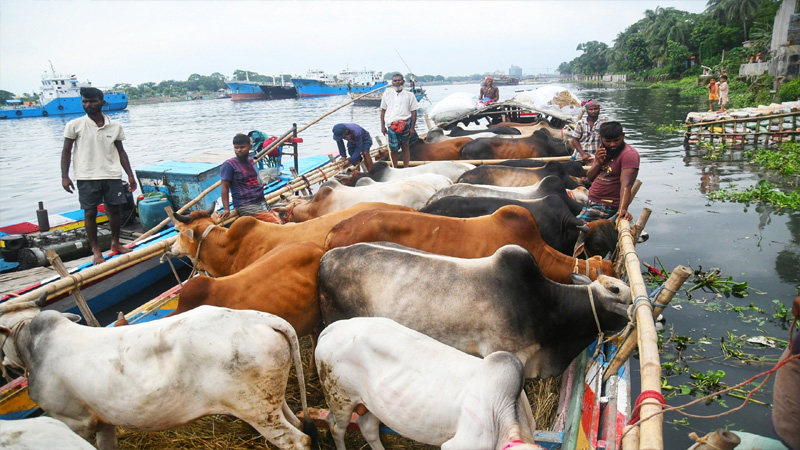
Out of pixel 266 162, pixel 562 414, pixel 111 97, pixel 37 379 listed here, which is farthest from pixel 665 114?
pixel 111 97

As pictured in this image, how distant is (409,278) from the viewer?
362cm

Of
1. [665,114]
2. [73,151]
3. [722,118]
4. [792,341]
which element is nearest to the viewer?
[792,341]

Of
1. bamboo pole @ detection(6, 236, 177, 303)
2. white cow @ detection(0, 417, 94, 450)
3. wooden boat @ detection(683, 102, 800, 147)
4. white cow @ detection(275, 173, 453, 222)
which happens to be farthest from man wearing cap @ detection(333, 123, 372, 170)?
wooden boat @ detection(683, 102, 800, 147)

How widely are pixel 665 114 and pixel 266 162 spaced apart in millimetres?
23018

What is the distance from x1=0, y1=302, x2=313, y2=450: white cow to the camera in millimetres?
2828

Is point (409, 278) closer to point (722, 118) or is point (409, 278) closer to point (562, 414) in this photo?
point (562, 414)

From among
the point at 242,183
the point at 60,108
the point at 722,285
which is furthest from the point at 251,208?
the point at 60,108

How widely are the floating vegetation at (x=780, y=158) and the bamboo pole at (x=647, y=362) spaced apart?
1067 cm

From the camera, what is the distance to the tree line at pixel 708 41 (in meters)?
38.1

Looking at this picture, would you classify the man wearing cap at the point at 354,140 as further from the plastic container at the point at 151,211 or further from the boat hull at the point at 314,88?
the boat hull at the point at 314,88

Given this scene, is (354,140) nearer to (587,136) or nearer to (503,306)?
(587,136)

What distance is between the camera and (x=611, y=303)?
3.47 m

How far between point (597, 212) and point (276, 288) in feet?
12.1

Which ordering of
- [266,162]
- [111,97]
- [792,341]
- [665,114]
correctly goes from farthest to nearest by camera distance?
[111,97], [665,114], [266,162], [792,341]
